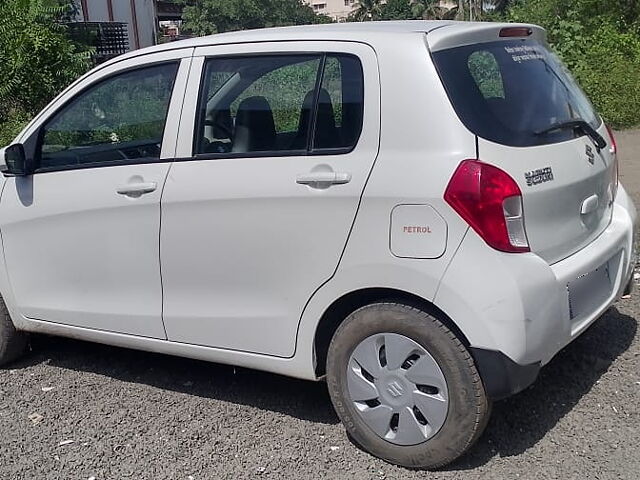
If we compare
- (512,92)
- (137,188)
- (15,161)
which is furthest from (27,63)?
(512,92)

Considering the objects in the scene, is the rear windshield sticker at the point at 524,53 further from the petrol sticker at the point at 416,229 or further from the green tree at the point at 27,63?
the green tree at the point at 27,63

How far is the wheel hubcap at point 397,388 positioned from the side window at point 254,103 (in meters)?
1.00

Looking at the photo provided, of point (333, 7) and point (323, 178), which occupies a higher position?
point (323, 178)

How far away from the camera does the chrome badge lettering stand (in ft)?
10.9

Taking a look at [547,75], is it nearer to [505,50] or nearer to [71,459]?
[505,50]

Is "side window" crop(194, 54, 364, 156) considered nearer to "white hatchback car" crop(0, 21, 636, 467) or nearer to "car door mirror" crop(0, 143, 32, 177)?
"white hatchback car" crop(0, 21, 636, 467)

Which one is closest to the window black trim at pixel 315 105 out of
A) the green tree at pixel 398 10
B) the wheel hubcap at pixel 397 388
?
the wheel hubcap at pixel 397 388

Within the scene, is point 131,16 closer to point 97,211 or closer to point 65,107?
point 65,107

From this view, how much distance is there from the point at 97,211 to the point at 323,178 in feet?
4.39

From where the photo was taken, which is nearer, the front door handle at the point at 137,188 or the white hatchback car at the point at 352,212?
the white hatchback car at the point at 352,212

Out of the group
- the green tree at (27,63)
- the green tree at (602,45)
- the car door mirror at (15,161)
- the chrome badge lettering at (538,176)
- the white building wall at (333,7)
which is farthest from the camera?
the white building wall at (333,7)

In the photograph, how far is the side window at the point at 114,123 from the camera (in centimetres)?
411

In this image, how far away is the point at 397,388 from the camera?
3500mm

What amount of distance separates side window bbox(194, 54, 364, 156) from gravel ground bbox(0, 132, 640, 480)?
4.47 ft
